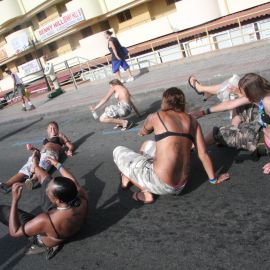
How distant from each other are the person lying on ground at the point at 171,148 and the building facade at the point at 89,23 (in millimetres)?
15672

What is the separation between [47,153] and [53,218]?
3623mm

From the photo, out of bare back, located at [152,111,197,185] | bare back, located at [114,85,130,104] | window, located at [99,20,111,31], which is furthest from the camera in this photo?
window, located at [99,20,111,31]

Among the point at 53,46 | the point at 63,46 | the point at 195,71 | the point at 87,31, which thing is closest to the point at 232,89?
the point at 195,71

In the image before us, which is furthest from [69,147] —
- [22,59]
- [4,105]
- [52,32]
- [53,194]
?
[22,59]

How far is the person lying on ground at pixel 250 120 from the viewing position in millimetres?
4453

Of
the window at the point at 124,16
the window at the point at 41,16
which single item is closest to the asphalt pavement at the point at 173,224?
the window at the point at 124,16

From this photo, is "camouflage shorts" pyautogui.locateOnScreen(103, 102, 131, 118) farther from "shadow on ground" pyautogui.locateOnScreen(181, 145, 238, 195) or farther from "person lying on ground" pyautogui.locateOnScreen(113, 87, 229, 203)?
"person lying on ground" pyautogui.locateOnScreen(113, 87, 229, 203)

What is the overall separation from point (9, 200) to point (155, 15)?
23.4 m

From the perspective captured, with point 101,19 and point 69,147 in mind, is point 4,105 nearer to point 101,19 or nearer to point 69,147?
point 101,19

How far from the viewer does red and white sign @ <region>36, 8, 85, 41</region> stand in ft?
97.5

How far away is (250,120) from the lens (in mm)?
5641

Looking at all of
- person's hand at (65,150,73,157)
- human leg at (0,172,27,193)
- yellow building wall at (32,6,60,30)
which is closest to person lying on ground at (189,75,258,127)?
person's hand at (65,150,73,157)

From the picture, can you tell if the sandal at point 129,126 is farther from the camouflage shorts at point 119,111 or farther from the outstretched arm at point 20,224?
the outstretched arm at point 20,224

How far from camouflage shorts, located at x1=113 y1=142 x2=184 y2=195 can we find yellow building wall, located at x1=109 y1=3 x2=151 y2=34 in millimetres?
24154
